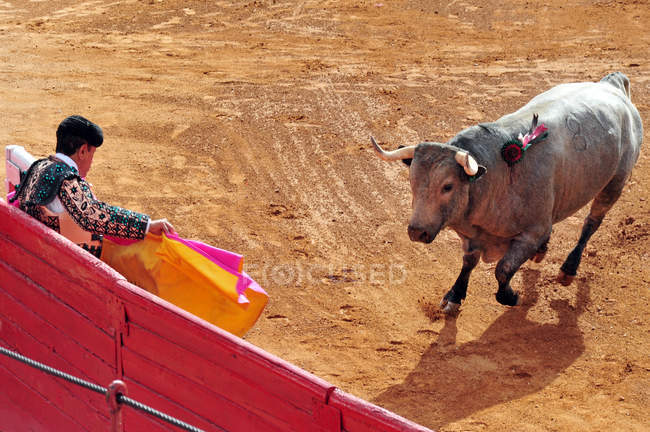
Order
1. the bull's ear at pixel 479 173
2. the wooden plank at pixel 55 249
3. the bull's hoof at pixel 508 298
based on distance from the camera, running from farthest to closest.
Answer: the bull's hoof at pixel 508 298 < the bull's ear at pixel 479 173 < the wooden plank at pixel 55 249

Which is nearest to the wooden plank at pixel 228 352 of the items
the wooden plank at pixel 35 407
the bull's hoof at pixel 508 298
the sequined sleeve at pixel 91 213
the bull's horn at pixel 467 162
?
the sequined sleeve at pixel 91 213

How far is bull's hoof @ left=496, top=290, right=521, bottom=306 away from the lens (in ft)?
21.2

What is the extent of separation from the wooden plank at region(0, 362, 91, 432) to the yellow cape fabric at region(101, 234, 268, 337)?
927 mm

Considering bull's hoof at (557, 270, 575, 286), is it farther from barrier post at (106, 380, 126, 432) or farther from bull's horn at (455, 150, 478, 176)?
barrier post at (106, 380, 126, 432)

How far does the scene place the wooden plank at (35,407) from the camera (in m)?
4.62

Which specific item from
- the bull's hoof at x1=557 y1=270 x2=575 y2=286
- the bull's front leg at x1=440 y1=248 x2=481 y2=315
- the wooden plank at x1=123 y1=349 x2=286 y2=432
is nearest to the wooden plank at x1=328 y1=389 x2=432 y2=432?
the wooden plank at x1=123 y1=349 x2=286 y2=432

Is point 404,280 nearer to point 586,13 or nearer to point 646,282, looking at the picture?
point 646,282

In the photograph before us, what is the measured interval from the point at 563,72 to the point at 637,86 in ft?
3.87

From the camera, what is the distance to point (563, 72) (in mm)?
12750

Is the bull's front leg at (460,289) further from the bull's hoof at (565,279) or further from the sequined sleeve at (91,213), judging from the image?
the sequined sleeve at (91,213)

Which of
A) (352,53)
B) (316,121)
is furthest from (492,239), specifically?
(352,53)

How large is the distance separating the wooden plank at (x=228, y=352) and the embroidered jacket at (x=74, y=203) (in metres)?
0.46

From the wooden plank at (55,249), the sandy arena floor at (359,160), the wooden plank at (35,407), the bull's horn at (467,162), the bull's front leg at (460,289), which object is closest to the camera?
the wooden plank at (55,249)

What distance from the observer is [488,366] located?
19.9 ft
